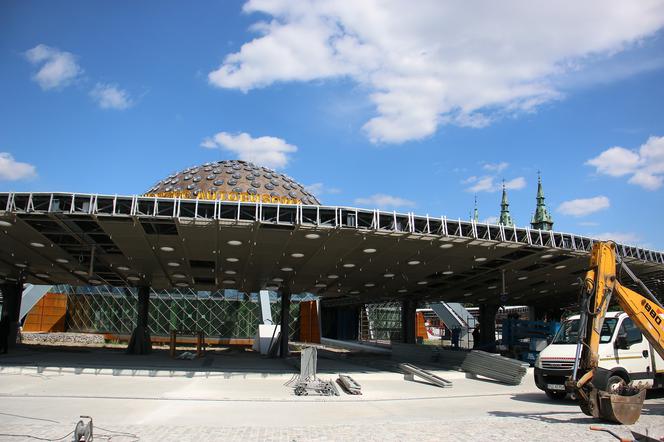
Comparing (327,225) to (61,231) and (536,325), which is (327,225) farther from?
(536,325)

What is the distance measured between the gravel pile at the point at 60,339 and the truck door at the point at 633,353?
45829 mm

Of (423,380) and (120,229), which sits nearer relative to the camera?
(120,229)

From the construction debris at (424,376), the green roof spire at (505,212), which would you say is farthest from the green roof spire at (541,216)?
A: the construction debris at (424,376)

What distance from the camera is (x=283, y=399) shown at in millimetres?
15352

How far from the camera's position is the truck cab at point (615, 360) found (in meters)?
14.6

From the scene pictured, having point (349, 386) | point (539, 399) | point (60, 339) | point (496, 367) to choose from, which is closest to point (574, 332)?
point (539, 399)

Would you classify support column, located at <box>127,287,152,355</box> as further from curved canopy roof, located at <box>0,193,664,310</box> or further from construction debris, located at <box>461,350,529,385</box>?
construction debris, located at <box>461,350,529,385</box>

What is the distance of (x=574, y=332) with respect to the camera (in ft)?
52.9

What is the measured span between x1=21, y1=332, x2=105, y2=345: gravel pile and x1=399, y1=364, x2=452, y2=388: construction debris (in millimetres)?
36287

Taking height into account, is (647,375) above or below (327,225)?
below

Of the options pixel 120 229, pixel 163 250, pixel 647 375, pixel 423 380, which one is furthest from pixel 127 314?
pixel 647 375

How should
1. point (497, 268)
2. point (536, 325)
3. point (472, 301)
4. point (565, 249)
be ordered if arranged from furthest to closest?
point (472, 301), point (536, 325), point (497, 268), point (565, 249)

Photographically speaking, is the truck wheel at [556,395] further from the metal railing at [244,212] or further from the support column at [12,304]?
the support column at [12,304]

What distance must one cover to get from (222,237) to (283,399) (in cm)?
815
